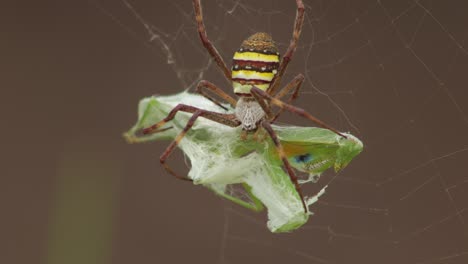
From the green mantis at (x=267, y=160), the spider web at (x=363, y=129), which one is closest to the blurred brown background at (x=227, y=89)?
the spider web at (x=363, y=129)

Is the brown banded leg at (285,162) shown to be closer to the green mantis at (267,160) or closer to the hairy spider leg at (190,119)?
Answer: the green mantis at (267,160)

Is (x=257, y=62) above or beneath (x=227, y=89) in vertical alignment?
above

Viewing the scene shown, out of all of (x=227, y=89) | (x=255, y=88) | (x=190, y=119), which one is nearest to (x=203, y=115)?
(x=190, y=119)

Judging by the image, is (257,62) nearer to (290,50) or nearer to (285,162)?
(290,50)

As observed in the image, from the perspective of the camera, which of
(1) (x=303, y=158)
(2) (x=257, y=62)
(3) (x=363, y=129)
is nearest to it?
(1) (x=303, y=158)

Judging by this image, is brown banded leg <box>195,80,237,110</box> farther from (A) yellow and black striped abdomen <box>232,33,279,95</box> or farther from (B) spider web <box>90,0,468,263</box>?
(B) spider web <box>90,0,468,263</box>

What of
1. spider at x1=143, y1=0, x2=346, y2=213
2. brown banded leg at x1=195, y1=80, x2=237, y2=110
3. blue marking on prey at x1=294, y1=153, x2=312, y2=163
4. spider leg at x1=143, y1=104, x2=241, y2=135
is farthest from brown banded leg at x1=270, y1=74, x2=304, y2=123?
blue marking on prey at x1=294, y1=153, x2=312, y2=163
